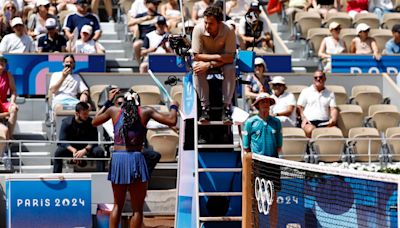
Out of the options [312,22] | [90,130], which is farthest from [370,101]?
[90,130]

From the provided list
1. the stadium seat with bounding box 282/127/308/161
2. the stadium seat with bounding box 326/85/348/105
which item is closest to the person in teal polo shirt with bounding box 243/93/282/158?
the stadium seat with bounding box 282/127/308/161

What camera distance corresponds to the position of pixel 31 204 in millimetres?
14477

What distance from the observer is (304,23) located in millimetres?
21047

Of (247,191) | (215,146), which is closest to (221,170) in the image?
(215,146)

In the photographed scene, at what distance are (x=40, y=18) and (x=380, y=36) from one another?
589 centimetres

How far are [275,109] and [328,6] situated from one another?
5.70m

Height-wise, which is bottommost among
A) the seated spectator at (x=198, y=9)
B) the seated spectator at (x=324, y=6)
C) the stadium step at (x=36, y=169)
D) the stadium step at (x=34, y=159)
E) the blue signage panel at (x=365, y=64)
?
the stadium step at (x=36, y=169)

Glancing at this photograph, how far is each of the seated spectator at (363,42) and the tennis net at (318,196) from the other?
29.4 ft

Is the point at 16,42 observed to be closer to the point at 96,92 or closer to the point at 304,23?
the point at 96,92

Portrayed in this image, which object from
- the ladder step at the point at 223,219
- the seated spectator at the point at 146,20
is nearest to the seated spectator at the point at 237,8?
the seated spectator at the point at 146,20

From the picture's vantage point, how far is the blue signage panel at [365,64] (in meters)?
19.5

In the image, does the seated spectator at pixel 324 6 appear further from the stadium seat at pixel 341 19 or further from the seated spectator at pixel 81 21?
the seated spectator at pixel 81 21

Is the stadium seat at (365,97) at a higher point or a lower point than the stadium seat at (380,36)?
lower

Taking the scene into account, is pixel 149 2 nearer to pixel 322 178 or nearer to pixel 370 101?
pixel 370 101
